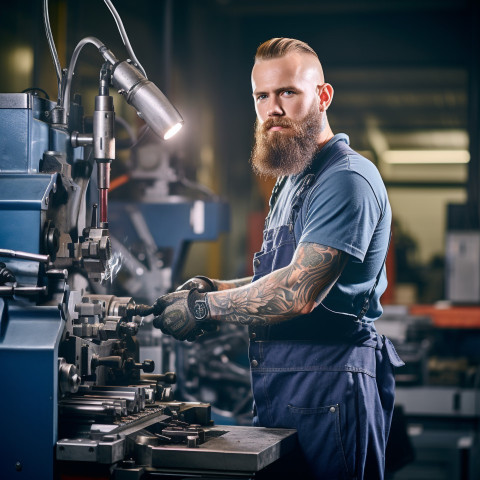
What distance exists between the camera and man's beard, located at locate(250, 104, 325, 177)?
1.82 m

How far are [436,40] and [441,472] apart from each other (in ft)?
13.9

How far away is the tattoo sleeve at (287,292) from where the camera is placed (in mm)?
1606

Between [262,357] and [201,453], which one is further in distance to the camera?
[262,357]

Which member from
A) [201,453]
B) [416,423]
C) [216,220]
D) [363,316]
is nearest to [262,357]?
[363,316]

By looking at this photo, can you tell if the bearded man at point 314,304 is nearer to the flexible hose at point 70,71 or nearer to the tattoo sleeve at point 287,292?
the tattoo sleeve at point 287,292

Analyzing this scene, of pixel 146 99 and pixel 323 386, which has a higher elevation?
pixel 146 99

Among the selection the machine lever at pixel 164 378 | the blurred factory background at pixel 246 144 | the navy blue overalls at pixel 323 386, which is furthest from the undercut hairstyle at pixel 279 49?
the machine lever at pixel 164 378

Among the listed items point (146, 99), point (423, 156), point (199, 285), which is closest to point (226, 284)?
point (199, 285)

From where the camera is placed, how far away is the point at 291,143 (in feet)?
5.94

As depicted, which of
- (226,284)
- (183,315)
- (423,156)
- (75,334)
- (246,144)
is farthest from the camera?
(423,156)

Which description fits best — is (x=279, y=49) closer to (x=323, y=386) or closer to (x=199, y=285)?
(x=199, y=285)

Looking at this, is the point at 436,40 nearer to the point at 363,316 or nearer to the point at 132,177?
the point at 132,177

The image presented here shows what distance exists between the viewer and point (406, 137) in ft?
35.2

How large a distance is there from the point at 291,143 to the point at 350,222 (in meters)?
0.29
